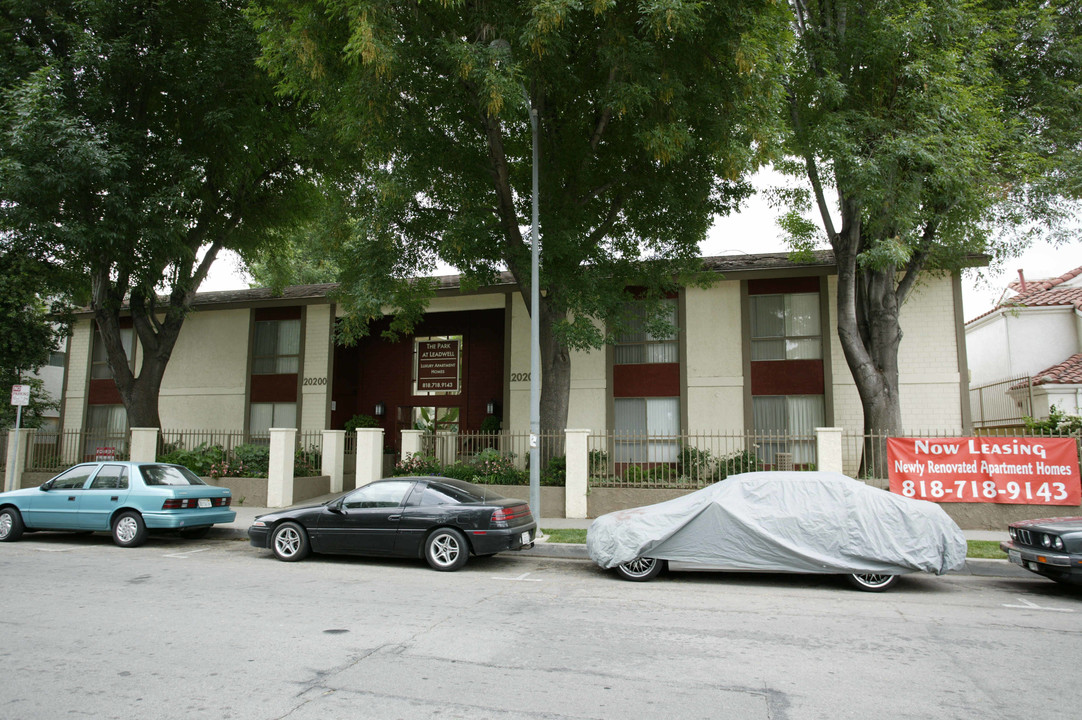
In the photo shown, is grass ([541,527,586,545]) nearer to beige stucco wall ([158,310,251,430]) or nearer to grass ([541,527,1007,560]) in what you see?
grass ([541,527,1007,560])

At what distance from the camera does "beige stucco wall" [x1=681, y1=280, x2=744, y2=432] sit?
19047mm

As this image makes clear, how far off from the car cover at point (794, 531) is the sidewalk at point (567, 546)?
65.9 inches

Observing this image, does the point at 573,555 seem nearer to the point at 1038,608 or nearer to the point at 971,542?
the point at 1038,608

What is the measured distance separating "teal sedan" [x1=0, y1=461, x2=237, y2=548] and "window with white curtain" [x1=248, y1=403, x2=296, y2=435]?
409 inches

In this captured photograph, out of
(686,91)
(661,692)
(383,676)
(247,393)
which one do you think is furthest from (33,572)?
(247,393)

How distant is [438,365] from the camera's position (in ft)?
79.0

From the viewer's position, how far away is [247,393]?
2344 centimetres

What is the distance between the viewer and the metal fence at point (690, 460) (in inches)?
583

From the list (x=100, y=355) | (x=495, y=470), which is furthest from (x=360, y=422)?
(x=100, y=355)

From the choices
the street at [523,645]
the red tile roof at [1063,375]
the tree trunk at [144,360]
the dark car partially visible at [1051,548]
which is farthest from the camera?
the tree trunk at [144,360]

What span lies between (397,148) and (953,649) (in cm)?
1268

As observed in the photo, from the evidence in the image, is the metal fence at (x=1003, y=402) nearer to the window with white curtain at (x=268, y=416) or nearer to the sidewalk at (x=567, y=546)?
the sidewalk at (x=567, y=546)

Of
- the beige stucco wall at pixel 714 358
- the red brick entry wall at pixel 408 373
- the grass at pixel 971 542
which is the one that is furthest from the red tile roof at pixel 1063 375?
the red brick entry wall at pixel 408 373

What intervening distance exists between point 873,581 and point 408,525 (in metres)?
6.13
